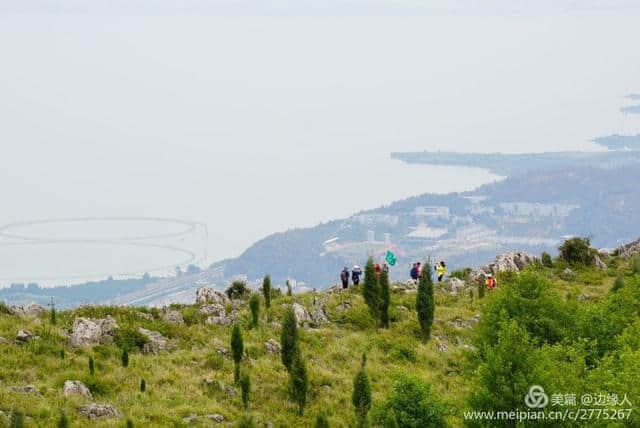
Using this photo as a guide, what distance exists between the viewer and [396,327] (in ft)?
143

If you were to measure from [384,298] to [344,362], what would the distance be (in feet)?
20.3

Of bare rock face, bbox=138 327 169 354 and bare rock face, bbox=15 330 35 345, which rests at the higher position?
bare rock face, bbox=15 330 35 345

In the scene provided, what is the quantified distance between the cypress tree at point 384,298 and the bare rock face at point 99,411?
18.3 m

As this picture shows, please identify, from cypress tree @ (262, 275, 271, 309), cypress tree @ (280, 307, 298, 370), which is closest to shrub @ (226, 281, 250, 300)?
cypress tree @ (262, 275, 271, 309)

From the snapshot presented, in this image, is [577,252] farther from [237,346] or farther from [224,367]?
[237,346]

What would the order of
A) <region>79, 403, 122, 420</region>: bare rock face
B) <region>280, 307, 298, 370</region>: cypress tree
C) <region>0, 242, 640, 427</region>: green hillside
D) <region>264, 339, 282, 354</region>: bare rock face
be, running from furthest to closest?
<region>264, 339, 282, 354</region>: bare rock face < <region>280, 307, 298, 370</region>: cypress tree < <region>79, 403, 122, 420</region>: bare rock face < <region>0, 242, 640, 427</region>: green hillside

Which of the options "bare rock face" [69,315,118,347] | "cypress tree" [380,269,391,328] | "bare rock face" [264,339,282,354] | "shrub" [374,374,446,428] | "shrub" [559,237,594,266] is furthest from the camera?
"shrub" [559,237,594,266]

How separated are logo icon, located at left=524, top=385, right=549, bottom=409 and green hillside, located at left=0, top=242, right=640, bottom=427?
23 centimetres

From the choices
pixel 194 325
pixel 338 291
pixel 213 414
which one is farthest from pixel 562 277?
pixel 213 414

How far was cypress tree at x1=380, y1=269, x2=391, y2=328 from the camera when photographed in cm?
4316

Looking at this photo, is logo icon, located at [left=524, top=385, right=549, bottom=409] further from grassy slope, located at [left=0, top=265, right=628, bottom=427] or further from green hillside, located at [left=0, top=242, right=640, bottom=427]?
grassy slope, located at [left=0, top=265, right=628, bottom=427]

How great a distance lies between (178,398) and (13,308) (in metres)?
13.4

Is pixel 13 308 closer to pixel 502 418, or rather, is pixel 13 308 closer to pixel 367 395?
pixel 367 395

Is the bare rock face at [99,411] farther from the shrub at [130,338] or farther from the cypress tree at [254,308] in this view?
the cypress tree at [254,308]
